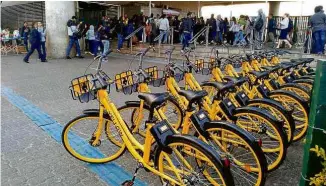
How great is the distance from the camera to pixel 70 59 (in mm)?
13820

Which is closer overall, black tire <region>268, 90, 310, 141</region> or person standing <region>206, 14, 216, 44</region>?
black tire <region>268, 90, 310, 141</region>

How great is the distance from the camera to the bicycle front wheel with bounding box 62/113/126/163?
3.39m

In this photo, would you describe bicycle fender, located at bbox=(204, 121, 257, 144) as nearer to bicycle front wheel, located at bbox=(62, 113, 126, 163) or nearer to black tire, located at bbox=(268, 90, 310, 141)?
bicycle front wheel, located at bbox=(62, 113, 126, 163)

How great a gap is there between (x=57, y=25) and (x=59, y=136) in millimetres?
10488

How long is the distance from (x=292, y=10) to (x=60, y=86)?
668 inches

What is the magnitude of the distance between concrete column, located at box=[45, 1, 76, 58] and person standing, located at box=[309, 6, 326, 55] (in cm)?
1013

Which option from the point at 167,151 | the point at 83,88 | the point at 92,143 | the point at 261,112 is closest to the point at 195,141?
the point at 167,151

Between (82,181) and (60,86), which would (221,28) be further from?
(82,181)

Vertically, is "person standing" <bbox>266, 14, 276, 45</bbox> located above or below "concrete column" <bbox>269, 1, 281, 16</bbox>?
below

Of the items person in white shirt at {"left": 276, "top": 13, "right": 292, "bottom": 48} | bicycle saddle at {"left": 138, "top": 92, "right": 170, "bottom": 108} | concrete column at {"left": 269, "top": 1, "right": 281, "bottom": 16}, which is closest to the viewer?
bicycle saddle at {"left": 138, "top": 92, "right": 170, "bottom": 108}

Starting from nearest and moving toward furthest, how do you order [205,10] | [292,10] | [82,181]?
[82,181] → [292,10] → [205,10]

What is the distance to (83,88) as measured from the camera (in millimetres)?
3473

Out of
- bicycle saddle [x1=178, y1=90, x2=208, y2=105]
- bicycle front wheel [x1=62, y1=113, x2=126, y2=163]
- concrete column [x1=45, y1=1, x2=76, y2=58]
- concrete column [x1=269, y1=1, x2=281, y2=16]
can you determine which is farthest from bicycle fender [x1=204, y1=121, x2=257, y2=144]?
concrete column [x1=269, y1=1, x2=281, y2=16]

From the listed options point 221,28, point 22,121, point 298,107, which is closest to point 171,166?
point 298,107
